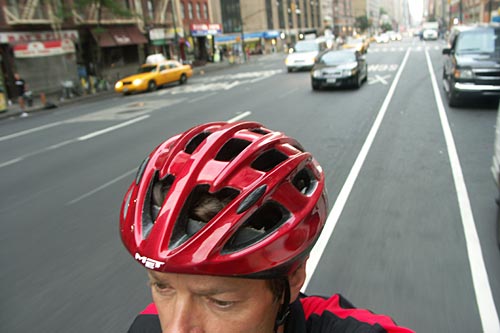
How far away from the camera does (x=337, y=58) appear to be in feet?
60.0

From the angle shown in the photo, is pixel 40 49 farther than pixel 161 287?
Yes

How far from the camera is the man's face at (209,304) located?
1.28 meters

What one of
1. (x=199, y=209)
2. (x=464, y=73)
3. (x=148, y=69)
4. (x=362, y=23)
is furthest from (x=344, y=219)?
(x=362, y=23)

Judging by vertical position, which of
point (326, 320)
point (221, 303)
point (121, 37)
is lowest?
point (326, 320)

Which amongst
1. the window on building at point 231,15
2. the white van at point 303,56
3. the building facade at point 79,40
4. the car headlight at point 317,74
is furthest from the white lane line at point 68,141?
the window on building at point 231,15

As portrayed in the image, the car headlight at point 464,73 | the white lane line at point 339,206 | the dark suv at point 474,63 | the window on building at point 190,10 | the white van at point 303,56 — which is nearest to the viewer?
the white lane line at point 339,206

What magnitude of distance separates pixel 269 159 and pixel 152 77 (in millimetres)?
23678

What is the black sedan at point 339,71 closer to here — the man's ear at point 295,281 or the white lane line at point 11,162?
the white lane line at point 11,162

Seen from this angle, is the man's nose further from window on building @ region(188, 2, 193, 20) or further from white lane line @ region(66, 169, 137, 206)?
window on building @ region(188, 2, 193, 20)

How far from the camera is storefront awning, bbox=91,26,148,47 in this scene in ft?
107

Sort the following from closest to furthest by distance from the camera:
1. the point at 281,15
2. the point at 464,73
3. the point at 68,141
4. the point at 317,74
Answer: the point at 464,73 → the point at 68,141 → the point at 317,74 → the point at 281,15

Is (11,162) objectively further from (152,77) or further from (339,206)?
(152,77)

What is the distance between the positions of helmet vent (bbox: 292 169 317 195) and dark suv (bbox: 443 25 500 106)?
1154 cm

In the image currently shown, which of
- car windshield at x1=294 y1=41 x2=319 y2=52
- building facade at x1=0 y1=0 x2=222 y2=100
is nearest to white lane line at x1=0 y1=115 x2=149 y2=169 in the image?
building facade at x1=0 y1=0 x2=222 y2=100
